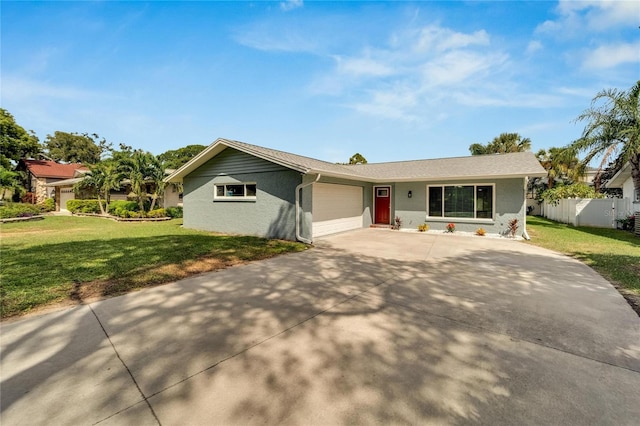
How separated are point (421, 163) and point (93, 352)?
50.3ft

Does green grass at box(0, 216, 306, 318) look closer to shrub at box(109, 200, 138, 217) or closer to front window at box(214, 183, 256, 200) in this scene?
front window at box(214, 183, 256, 200)

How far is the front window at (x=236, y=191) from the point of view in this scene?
1172 centimetres

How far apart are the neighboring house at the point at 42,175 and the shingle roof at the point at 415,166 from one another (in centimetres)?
2360

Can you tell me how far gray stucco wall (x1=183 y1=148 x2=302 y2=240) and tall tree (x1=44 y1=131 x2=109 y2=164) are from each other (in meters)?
43.6

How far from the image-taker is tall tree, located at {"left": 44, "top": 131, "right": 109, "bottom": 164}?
44750 millimetres

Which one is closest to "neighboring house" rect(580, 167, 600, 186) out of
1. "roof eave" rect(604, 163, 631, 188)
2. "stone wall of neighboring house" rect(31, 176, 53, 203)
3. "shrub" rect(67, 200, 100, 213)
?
"roof eave" rect(604, 163, 631, 188)

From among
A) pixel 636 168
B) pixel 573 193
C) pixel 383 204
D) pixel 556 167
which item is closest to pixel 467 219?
pixel 383 204

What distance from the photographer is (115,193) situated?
23516 millimetres

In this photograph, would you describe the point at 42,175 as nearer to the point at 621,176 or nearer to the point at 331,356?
the point at 331,356

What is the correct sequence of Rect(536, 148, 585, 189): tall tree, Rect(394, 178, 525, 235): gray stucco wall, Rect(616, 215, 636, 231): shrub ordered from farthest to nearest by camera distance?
Rect(536, 148, 585, 189): tall tree → Rect(616, 215, 636, 231): shrub → Rect(394, 178, 525, 235): gray stucco wall

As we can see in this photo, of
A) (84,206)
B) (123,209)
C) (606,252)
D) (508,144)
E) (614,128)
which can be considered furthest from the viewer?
(508,144)

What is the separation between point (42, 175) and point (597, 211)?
4423 cm

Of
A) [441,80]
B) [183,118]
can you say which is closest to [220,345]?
[441,80]

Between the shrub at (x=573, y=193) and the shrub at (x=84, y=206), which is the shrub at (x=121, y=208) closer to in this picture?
the shrub at (x=84, y=206)
